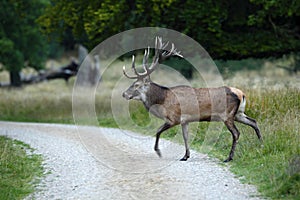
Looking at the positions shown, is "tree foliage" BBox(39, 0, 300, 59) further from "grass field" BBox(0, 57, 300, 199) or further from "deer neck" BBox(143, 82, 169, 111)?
"deer neck" BBox(143, 82, 169, 111)

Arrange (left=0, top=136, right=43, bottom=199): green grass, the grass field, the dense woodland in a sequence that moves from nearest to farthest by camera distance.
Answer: the grass field
(left=0, top=136, right=43, bottom=199): green grass
the dense woodland

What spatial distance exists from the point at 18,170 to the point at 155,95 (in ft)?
10.3

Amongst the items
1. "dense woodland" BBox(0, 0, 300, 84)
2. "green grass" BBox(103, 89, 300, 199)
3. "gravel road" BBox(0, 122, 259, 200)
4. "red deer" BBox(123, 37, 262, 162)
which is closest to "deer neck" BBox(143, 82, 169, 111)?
"red deer" BBox(123, 37, 262, 162)

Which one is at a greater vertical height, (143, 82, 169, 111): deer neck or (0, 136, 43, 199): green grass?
(143, 82, 169, 111): deer neck

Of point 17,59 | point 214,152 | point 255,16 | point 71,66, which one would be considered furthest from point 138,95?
point 71,66

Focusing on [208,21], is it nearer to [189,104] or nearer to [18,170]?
[189,104]

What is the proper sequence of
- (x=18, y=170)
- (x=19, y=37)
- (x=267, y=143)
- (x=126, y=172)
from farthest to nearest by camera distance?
(x=19, y=37) < (x=267, y=143) < (x=18, y=170) < (x=126, y=172)

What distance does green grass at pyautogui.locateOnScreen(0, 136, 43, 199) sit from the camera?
30.9ft

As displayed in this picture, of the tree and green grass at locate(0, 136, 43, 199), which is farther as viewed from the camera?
the tree

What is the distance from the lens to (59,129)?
17297 millimetres

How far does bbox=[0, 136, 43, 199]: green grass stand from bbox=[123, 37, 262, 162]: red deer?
95.6 inches

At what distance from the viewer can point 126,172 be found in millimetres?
10391

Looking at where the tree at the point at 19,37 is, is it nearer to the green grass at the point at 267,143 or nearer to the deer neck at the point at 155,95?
the green grass at the point at 267,143

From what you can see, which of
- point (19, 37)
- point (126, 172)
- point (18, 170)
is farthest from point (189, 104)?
point (19, 37)
